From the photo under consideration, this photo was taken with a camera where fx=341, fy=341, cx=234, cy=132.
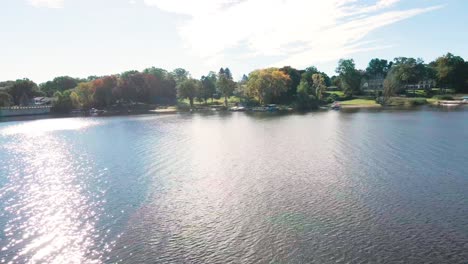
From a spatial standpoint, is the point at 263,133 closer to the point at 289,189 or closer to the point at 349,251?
the point at 289,189

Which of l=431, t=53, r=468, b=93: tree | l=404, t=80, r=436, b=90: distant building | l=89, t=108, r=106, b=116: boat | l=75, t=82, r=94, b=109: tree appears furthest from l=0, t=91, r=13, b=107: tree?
l=431, t=53, r=468, b=93: tree

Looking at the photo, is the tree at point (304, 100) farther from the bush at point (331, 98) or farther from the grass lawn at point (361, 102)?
the grass lawn at point (361, 102)

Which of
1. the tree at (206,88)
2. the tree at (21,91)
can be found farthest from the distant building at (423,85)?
the tree at (21,91)

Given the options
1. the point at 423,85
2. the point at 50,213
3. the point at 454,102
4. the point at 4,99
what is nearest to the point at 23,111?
the point at 4,99

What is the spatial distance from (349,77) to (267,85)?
47745 millimetres

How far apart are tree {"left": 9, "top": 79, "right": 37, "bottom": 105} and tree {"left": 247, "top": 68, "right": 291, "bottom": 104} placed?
119676 millimetres

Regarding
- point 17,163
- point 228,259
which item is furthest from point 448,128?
point 17,163

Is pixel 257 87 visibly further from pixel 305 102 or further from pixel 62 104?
pixel 62 104

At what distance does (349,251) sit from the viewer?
18.2 meters

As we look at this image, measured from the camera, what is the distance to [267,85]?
5778 inches

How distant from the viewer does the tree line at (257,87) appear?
5901 inches

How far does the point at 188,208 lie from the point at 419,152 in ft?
103

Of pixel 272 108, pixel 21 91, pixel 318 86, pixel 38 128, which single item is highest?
pixel 21 91

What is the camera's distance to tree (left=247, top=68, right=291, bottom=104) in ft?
479
